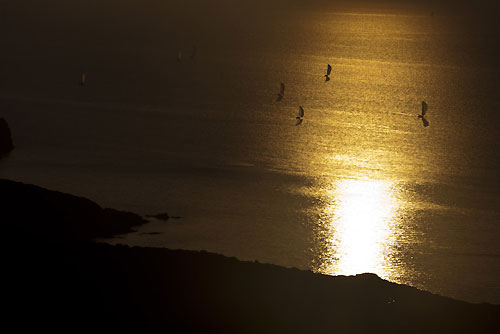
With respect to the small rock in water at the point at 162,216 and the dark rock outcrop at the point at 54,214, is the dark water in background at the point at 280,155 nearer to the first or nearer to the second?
the small rock in water at the point at 162,216

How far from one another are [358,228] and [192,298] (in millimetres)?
46820

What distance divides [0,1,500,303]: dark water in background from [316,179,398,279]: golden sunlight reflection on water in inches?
7.8

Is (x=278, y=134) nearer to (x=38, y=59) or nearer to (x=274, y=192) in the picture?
(x=274, y=192)

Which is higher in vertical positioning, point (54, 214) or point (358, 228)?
point (54, 214)

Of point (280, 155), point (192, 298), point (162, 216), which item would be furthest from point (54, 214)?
point (280, 155)

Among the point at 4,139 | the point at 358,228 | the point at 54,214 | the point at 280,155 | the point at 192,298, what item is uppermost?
the point at 280,155

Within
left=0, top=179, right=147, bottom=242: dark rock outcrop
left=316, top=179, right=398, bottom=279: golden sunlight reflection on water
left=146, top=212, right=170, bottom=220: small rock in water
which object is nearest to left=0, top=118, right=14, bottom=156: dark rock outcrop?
left=146, top=212, right=170, bottom=220: small rock in water

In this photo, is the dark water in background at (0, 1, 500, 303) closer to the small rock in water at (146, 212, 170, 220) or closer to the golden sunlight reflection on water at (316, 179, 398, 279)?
the golden sunlight reflection on water at (316, 179, 398, 279)

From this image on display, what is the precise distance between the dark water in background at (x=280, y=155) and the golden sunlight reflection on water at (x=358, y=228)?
0.20 meters

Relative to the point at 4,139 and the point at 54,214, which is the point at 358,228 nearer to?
the point at 54,214

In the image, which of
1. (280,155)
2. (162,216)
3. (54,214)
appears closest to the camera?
(54,214)

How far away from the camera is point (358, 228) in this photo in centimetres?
7362

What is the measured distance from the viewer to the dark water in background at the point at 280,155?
6556cm

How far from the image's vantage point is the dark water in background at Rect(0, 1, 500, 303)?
65562 mm
